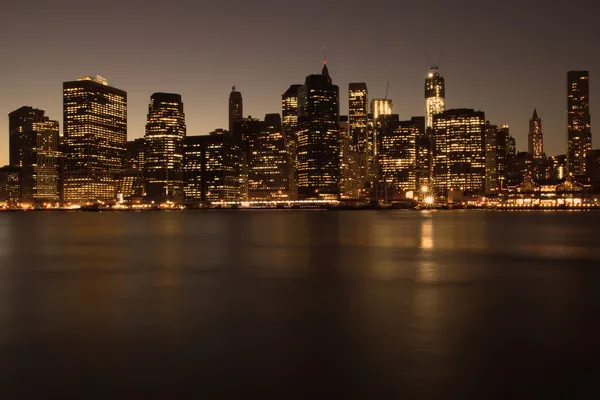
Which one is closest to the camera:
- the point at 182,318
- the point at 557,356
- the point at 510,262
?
the point at 557,356

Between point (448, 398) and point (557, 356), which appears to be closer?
point (448, 398)

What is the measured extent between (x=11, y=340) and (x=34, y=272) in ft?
62.5

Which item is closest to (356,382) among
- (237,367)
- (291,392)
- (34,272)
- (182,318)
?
(291,392)

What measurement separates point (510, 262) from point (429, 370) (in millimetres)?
26744

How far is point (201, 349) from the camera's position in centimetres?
1475

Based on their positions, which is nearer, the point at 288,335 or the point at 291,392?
the point at 291,392

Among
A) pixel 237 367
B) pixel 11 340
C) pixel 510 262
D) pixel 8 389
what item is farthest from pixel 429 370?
pixel 510 262

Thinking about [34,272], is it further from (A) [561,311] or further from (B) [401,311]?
(A) [561,311]

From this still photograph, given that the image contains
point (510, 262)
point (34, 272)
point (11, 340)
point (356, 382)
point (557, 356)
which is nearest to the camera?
point (356, 382)

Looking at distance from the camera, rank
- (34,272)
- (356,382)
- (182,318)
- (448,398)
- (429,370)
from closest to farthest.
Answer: (448,398) → (356,382) → (429,370) → (182,318) → (34,272)

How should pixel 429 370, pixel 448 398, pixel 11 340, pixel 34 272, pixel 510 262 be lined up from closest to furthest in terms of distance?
pixel 448 398 < pixel 429 370 < pixel 11 340 < pixel 34 272 < pixel 510 262

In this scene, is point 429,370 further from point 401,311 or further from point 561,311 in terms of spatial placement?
point 561,311

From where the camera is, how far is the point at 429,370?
12883mm

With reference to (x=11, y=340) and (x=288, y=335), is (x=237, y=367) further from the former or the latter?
(x=11, y=340)
